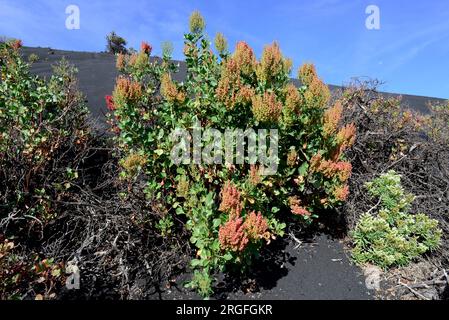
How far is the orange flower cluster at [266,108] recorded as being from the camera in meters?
2.66

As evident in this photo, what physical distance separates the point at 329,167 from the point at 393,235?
34.3 inches

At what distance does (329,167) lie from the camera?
3.17 meters

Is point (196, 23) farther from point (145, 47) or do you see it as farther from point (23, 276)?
point (23, 276)

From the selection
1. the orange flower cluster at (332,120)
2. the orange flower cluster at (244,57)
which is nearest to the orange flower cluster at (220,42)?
the orange flower cluster at (244,57)

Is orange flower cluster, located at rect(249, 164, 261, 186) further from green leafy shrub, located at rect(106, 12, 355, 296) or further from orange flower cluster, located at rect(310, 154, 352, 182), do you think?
orange flower cluster, located at rect(310, 154, 352, 182)

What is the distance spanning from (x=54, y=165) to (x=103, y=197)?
0.58m

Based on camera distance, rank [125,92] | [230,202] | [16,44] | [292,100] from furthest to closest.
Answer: [16,44] < [292,100] < [125,92] < [230,202]

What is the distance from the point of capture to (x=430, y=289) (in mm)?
3098

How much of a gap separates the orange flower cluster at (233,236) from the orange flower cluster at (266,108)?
818 mm

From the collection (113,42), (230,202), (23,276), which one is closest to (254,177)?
(230,202)

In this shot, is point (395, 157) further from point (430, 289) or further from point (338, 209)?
point (430, 289)

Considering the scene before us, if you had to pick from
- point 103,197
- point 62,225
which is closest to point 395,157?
point 103,197

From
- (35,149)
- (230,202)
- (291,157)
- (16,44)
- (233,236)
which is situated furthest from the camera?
(16,44)

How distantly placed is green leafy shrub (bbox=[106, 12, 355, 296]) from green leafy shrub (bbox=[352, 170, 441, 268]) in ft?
1.42
